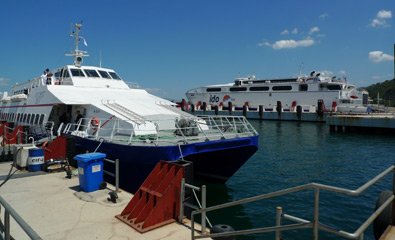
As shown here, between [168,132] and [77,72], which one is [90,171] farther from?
[77,72]

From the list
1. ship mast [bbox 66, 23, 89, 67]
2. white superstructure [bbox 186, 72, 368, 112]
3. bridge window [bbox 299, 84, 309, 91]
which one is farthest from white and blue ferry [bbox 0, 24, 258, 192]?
bridge window [bbox 299, 84, 309, 91]

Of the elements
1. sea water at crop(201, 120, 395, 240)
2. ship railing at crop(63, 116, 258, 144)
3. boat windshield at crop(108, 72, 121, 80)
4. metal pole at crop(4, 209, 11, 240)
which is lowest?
sea water at crop(201, 120, 395, 240)

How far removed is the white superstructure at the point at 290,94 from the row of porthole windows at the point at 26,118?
4102cm

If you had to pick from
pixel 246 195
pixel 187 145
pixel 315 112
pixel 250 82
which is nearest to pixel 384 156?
pixel 246 195

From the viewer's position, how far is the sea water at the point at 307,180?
1045 cm

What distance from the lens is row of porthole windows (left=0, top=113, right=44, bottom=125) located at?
58.9 feet

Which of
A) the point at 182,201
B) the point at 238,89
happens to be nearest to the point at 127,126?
the point at 182,201

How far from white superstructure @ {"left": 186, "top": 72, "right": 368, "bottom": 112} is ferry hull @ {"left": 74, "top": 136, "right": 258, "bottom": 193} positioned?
134 feet

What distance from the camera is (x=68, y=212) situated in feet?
A: 25.2

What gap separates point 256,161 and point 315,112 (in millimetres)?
34517

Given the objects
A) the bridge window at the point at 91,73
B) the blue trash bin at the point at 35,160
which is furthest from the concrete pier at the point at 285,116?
the blue trash bin at the point at 35,160

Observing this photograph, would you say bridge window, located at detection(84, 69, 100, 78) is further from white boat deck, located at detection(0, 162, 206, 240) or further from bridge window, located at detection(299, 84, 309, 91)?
bridge window, located at detection(299, 84, 309, 91)

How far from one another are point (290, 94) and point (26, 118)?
4590 cm

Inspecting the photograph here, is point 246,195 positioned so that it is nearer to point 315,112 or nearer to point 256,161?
point 256,161
